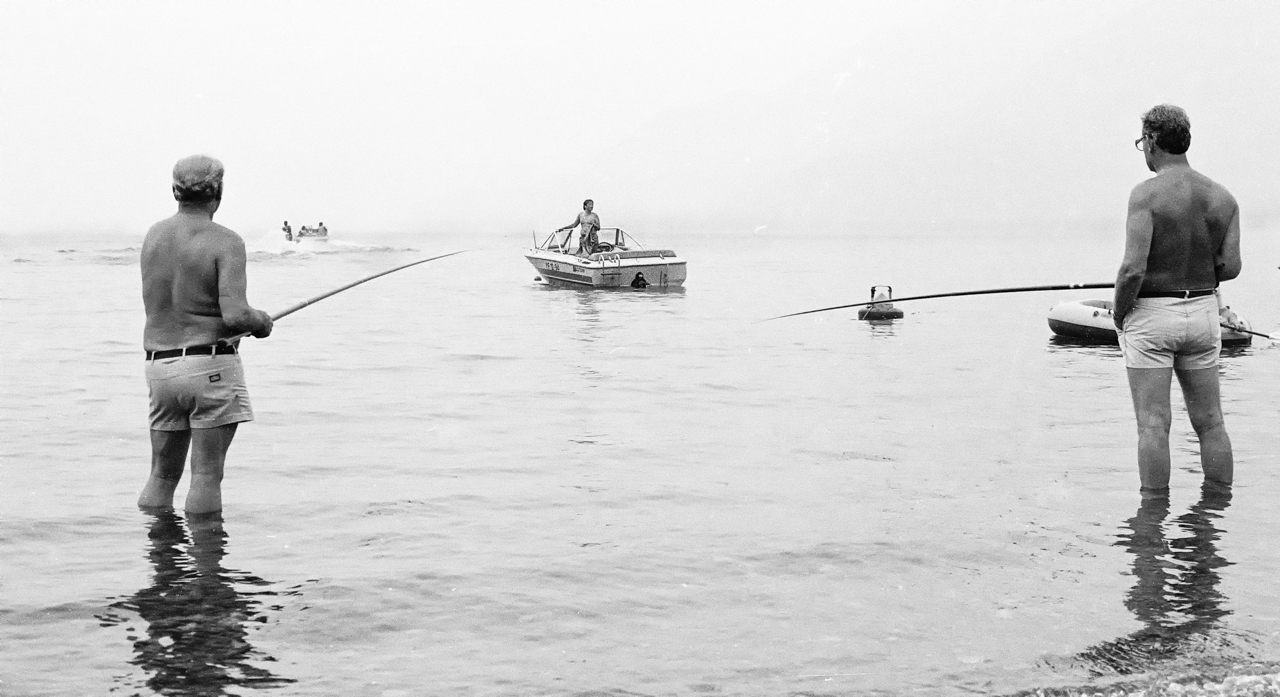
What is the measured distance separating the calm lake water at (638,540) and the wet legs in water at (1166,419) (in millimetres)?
239

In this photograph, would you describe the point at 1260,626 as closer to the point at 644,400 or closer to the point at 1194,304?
the point at 1194,304

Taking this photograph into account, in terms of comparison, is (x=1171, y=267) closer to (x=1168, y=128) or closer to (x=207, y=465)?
(x=1168, y=128)

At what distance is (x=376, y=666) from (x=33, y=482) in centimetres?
568

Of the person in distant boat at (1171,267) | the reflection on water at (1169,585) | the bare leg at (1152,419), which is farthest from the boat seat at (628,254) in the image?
the person in distant boat at (1171,267)

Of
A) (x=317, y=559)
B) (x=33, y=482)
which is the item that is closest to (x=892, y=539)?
(x=317, y=559)

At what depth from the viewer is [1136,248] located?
7910mm

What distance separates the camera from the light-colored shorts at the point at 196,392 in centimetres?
719

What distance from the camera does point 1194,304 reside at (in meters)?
8.05

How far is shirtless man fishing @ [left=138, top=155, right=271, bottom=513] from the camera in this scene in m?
7.11

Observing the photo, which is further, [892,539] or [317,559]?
[892,539]

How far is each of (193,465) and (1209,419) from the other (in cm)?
639

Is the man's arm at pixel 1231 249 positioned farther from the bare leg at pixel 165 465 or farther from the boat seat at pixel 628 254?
the boat seat at pixel 628 254

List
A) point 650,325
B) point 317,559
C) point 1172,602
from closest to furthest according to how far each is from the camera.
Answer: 1. point 1172,602
2. point 317,559
3. point 650,325

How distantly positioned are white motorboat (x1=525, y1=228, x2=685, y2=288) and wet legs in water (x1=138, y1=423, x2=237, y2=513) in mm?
27477
